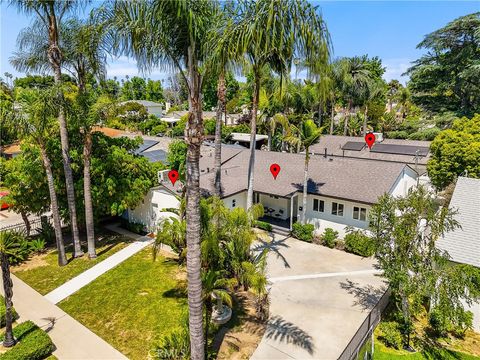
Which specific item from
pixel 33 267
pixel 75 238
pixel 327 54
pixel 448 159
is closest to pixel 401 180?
pixel 448 159

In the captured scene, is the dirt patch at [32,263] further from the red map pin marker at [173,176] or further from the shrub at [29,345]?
the red map pin marker at [173,176]

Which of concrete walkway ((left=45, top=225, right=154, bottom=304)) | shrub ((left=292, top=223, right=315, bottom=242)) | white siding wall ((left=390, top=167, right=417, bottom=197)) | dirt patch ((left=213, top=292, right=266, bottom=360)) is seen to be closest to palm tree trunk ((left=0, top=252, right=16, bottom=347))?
concrete walkway ((left=45, top=225, right=154, bottom=304))

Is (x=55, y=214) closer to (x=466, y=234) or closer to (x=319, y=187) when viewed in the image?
(x=319, y=187)

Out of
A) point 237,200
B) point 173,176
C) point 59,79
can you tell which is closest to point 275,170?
point 237,200

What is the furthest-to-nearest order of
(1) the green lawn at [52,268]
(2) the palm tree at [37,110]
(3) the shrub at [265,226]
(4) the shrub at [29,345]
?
(3) the shrub at [265,226]
(1) the green lawn at [52,268]
(2) the palm tree at [37,110]
(4) the shrub at [29,345]

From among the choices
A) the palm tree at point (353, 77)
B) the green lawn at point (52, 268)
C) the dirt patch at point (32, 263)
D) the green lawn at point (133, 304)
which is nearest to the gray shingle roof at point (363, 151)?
the palm tree at point (353, 77)

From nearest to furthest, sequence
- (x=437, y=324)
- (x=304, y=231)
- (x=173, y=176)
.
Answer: (x=437, y=324)
(x=304, y=231)
(x=173, y=176)
